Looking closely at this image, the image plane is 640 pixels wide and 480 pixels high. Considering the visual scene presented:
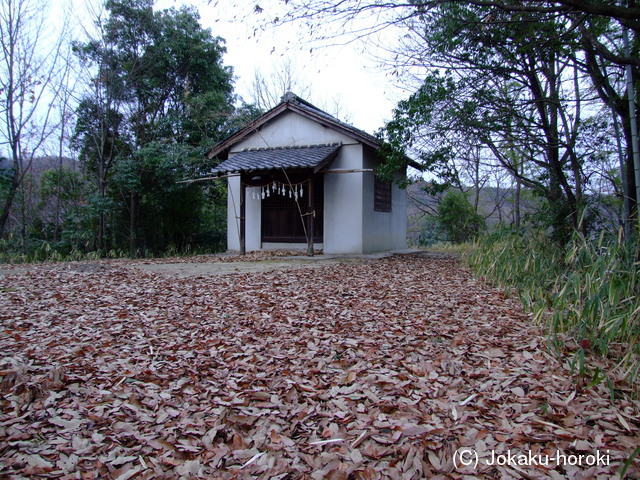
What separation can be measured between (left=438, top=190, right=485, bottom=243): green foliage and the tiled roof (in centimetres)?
581

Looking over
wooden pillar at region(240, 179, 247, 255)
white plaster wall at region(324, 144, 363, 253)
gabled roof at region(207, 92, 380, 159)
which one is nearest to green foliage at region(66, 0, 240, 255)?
gabled roof at region(207, 92, 380, 159)

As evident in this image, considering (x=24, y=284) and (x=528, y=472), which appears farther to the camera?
(x=24, y=284)

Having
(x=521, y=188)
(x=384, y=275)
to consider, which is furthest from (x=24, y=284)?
(x=521, y=188)

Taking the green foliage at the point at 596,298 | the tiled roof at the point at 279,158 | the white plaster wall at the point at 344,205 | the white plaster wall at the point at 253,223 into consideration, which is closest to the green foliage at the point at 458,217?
the white plaster wall at the point at 344,205

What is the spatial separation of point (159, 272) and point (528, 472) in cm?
609

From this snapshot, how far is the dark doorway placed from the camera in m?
10.5

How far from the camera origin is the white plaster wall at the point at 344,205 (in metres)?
9.90

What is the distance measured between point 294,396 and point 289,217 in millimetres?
8320

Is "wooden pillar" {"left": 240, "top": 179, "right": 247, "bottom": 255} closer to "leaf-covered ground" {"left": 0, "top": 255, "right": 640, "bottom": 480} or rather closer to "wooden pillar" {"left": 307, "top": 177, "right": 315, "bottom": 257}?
"wooden pillar" {"left": 307, "top": 177, "right": 315, "bottom": 257}

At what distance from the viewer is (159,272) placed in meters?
6.80

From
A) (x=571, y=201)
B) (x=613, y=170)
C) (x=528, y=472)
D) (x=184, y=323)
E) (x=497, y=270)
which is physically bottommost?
(x=528, y=472)

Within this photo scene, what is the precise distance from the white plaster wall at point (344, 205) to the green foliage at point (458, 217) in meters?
5.26

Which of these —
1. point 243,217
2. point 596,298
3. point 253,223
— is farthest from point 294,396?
point 253,223

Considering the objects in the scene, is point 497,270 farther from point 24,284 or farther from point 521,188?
point 521,188
